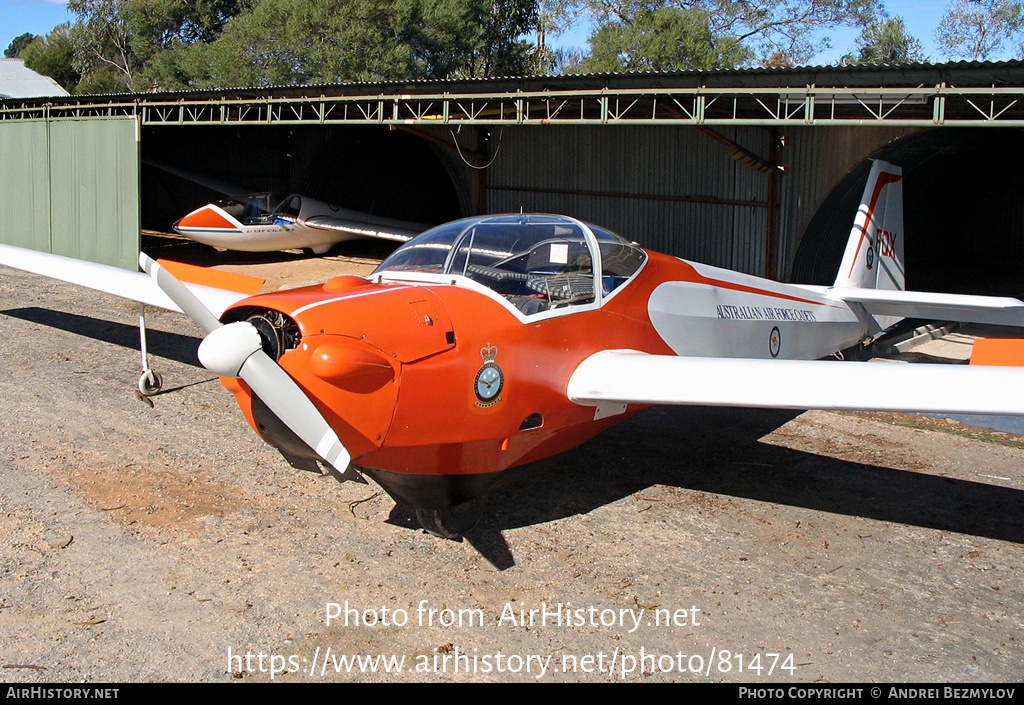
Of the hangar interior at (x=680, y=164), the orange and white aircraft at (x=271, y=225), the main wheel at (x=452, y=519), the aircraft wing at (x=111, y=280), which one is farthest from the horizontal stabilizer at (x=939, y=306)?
the orange and white aircraft at (x=271, y=225)

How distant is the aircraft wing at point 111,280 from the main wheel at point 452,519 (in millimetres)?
3623

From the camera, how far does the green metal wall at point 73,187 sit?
57.9ft

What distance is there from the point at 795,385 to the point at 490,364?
6.93ft

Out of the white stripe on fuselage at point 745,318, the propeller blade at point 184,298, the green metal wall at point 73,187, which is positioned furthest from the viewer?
the green metal wall at point 73,187

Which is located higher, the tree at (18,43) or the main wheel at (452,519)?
the tree at (18,43)

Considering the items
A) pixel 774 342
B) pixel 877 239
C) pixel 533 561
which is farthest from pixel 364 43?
pixel 533 561

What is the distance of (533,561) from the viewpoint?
5.85 metres

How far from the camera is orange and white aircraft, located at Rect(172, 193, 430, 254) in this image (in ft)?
71.5

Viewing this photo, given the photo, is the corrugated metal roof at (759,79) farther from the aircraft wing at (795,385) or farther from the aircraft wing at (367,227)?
the aircraft wing at (795,385)

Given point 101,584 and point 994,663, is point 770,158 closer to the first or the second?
point 994,663

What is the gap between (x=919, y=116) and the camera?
44.4ft

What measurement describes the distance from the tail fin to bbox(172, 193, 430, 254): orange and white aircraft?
12.5 m

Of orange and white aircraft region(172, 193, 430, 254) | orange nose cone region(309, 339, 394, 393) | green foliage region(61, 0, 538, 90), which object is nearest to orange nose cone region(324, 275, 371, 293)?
orange nose cone region(309, 339, 394, 393)

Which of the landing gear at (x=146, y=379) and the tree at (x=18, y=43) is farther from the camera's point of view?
the tree at (x=18, y=43)
